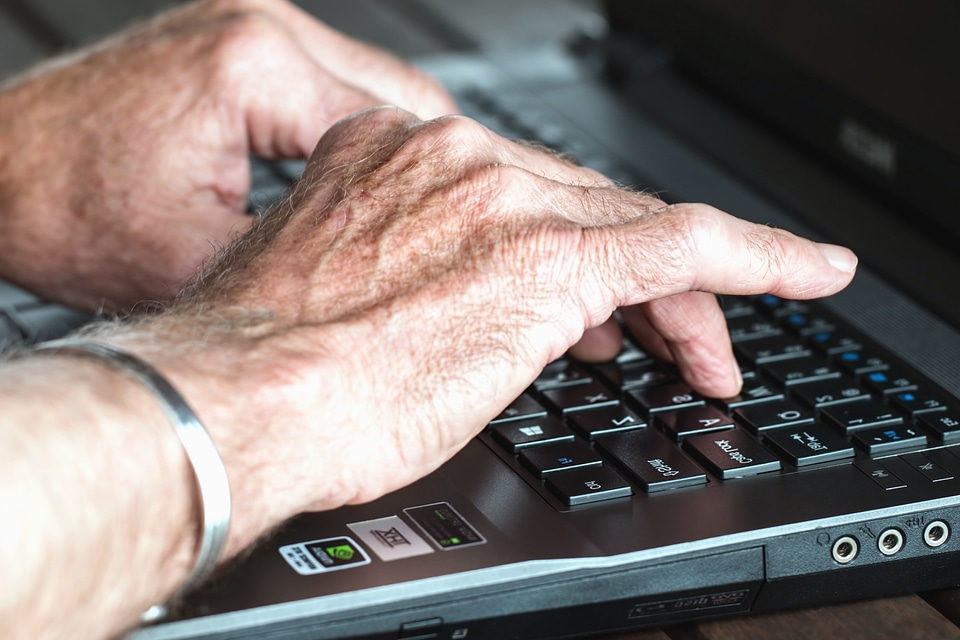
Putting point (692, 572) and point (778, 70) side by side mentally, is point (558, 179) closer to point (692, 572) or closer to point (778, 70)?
point (692, 572)

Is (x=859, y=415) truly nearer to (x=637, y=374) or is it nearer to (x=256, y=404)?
(x=637, y=374)

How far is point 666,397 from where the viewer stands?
771mm

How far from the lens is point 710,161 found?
1.19 m

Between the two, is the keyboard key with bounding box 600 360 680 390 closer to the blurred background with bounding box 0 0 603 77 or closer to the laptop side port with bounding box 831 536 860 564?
the laptop side port with bounding box 831 536 860 564


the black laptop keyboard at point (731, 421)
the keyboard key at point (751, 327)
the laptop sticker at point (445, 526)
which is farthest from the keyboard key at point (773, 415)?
the laptop sticker at point (445, 526)

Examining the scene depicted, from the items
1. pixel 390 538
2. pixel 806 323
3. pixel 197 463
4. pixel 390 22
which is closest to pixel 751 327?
pixel 806 323

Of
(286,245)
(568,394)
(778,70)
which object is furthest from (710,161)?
(286,245)

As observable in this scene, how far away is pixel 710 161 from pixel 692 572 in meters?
0.67

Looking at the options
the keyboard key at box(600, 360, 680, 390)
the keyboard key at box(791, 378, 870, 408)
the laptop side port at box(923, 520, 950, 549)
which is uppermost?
the keyboard key at box(791, 378, 870, 408)

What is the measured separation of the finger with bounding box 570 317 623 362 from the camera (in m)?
0.82

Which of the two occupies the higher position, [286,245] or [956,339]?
[286,245]

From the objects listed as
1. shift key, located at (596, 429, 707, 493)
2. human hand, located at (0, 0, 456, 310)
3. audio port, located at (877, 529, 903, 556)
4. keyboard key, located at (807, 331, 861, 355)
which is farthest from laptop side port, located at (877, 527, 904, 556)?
human hand, located at (0, 0, 456, 310)

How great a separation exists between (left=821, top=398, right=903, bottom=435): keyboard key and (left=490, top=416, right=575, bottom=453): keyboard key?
17 cm

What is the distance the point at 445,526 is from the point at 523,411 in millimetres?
147
